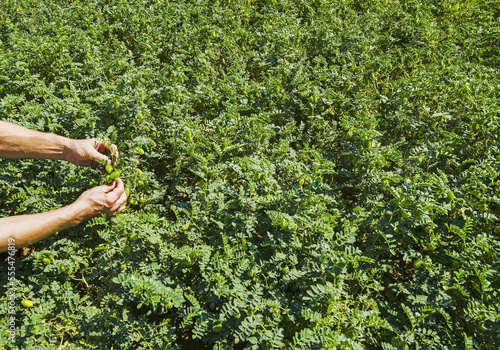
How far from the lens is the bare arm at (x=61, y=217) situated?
8.52 feet

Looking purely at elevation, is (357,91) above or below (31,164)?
above

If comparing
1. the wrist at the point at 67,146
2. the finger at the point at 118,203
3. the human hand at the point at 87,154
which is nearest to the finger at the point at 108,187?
the finger at the point at 118,203

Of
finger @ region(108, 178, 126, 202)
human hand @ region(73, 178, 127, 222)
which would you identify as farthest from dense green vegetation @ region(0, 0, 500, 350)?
finger @ region(108, 178, 126, 202)

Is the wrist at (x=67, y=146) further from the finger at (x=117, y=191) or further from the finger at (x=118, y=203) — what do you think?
the finger at (x=118, y=203)

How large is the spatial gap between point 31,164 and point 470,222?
14.4 feet

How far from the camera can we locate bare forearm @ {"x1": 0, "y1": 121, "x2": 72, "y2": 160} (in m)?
3.09

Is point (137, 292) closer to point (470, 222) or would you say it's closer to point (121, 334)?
point (121, 334)

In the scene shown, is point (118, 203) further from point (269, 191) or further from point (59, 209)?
point (269, 191)

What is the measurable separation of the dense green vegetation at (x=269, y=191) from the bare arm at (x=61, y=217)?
0.52ft

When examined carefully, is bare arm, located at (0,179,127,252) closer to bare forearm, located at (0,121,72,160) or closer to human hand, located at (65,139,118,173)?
human hand, located at (65,139,118,173)

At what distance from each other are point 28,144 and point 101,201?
3.23ft

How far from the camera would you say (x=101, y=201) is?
2.92 metres

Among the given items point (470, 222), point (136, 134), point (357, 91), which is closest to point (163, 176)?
point (136, 134)

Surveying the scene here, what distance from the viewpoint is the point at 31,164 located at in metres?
3.51
